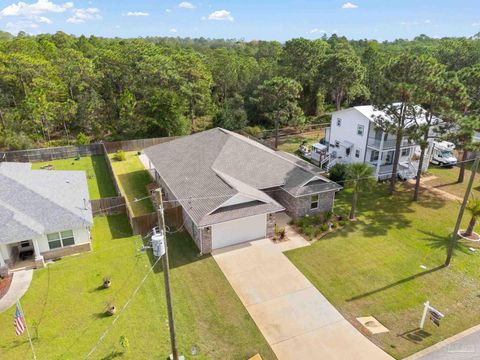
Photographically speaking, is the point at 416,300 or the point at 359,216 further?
the point at 359,216

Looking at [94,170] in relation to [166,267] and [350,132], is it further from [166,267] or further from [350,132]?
[166,267]

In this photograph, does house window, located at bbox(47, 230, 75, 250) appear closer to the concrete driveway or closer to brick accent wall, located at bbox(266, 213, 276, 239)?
the concrete driveway

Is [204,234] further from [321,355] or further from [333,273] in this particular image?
[321,355]

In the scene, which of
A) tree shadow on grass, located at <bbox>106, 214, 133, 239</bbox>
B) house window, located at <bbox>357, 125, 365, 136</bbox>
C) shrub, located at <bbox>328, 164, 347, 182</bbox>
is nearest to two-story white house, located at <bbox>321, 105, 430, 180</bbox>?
house window, located at <bbox>357, 125, 365, 136</bbox>

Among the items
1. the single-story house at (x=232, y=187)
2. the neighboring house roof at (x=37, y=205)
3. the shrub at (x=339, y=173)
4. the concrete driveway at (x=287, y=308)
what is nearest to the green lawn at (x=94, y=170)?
the single-story house at (x=232, y=187)

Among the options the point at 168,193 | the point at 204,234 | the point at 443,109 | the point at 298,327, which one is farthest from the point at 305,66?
the point at 298,327

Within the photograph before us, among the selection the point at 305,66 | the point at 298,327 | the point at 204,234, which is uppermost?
the point at 305,66

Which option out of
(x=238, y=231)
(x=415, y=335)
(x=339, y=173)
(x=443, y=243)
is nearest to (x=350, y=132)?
(x=339, y=173)
